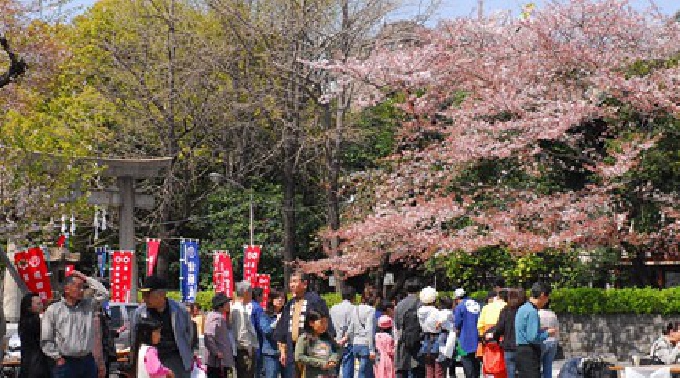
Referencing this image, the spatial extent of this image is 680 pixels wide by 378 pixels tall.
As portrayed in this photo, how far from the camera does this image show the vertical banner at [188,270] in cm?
2947

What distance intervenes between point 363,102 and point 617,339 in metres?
8.60

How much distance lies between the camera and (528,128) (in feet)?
82.1

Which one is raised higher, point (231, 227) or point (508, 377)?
point (231, 227)

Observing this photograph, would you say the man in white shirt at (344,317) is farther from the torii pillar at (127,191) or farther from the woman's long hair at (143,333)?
the torii pillar at (127,191)

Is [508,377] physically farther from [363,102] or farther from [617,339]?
[363,102]

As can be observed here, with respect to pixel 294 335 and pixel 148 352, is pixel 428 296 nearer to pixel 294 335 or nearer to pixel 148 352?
pixel 294 335

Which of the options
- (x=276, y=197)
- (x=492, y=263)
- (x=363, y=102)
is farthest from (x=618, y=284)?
(x=276, y=197)

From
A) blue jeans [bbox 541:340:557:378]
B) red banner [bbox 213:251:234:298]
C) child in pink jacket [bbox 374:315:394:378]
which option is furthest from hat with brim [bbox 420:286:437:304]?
red banner [bbox 213:251:234:298]

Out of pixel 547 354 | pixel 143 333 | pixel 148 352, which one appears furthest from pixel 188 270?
pixel 148 352

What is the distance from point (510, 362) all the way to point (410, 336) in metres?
1.81

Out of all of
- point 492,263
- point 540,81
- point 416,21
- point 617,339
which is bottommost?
point 617,339

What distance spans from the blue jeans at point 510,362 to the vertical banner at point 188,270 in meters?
16.1

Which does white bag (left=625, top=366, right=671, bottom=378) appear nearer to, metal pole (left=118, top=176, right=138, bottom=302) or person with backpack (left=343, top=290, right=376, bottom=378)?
person with backpack (left=343, top=290, right=376, bottom=378)

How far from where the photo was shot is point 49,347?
10664 millimetres
